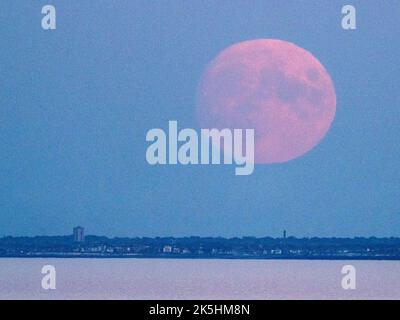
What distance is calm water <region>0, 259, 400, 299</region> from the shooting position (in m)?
7.62

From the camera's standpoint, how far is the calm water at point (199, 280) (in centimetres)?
762

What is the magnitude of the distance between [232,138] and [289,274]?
82.6 inches

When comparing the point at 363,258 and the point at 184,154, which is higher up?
→ the point at 184,154

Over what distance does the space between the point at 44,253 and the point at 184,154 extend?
71.4 inches

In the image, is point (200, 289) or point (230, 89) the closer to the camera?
point (230, 89)

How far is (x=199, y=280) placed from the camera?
29.7ft
